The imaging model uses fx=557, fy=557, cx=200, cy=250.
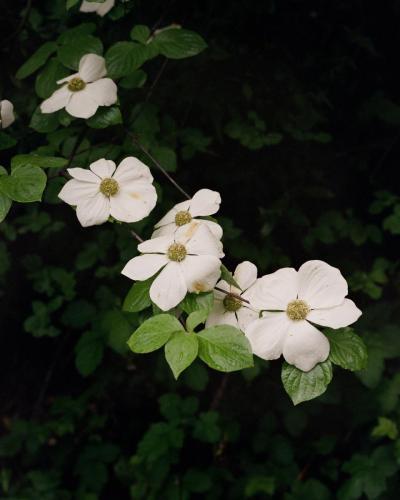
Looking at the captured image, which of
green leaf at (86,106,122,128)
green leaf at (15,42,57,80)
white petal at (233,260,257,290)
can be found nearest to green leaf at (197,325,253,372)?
white petal at (233,260,257,290)

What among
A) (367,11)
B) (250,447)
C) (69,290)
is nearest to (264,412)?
(250,447)

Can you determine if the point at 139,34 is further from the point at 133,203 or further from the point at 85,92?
the point at 133,203

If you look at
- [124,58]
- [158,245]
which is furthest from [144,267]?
[124,58]

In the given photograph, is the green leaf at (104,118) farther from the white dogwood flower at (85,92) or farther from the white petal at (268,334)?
the white petal at (268,334)

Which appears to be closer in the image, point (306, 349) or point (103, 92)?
point (306, 349)

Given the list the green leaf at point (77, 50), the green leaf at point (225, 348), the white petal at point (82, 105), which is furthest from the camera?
the green leaf at point (77, 50)

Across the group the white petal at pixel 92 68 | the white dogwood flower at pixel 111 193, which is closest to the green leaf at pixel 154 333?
the white dogwood flower at pixel 111 193

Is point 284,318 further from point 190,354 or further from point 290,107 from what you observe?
point 290,107
